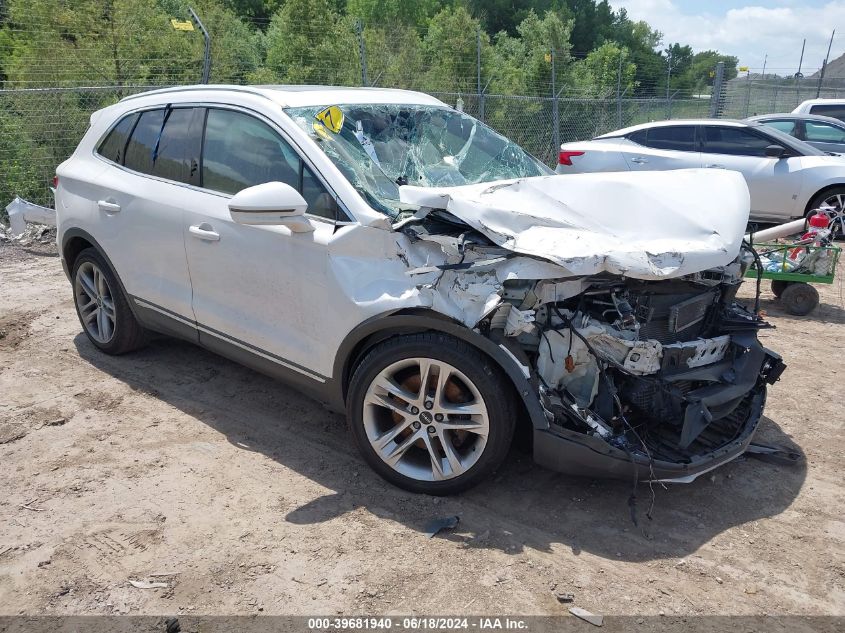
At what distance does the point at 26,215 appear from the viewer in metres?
7.95

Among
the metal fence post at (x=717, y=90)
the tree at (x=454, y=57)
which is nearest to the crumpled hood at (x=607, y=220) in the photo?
the tree at (x=454, y=57)

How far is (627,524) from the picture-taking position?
331 centimetres

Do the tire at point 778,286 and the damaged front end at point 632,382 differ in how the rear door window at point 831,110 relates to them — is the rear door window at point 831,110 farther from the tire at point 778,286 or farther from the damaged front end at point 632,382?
the damaged front end at point 632,382

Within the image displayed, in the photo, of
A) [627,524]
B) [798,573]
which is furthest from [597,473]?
[798,573]

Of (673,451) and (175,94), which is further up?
(175,94)

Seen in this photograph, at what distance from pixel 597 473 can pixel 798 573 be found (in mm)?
888

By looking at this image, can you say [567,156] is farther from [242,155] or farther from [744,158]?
[242,155]

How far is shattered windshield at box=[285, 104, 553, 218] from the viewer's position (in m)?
3.67

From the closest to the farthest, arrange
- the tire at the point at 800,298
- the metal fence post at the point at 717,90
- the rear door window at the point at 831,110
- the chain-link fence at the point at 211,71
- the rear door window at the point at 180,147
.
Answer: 1. the rear door window at the point at 180,147
2. the tire at the point at 800,298
3. the chain-link fence at the point at 211,71
4. the rear door window at the point at 831,110
5. the metal fence post at the point at 717,90

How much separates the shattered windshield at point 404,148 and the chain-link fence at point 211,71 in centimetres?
663

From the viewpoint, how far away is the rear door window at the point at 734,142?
985 cm

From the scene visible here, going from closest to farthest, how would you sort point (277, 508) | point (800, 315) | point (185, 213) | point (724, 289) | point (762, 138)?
point (277, 508) < point (724, 289) < point (185, 213) < point (800, 315) < point (762, 138)

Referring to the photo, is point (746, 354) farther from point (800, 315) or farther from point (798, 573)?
point (800, 315)

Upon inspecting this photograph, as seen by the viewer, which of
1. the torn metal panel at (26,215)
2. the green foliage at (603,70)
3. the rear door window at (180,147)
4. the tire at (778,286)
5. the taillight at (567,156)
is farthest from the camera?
the green foliage at (603,70)
